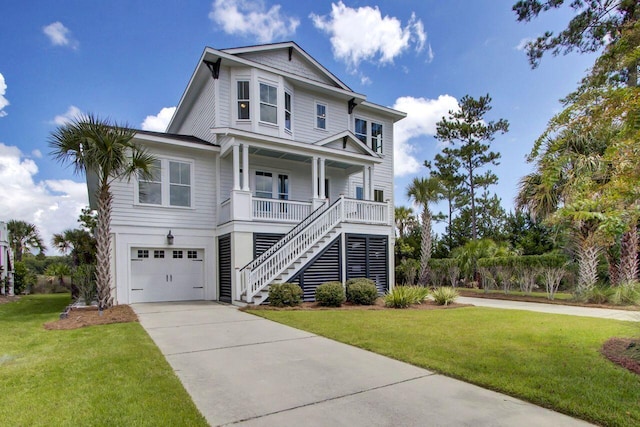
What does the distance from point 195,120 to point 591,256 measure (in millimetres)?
17725

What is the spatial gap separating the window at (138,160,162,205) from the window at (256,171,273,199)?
12.7 ft

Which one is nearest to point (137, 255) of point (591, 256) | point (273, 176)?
point (273, 176)

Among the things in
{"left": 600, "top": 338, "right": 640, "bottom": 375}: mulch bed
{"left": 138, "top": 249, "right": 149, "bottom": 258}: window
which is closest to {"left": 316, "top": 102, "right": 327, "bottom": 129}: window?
{"left": 138, "top": 249, "right": 149, "bottom": 258}: window

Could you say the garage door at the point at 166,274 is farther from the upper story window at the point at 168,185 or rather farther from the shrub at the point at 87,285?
the upper story window at the point at 168,185

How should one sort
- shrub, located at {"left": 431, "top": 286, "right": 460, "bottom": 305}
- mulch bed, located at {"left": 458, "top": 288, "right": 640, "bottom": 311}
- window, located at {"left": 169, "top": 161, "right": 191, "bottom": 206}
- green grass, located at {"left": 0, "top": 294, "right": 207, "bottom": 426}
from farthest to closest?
window, located at {"left": 169, "top": 161, "right": 191, "bottom": 206}
shrub, located at {"left": 431, "top": 286, "right": 460, "bottom": 305}
mulch bed, located at {"left": 458, "top": 288, "right": 640, "bottom": 311}
green grass, located at {"left": 0, "top": 294, "right": 207, "bottom": 426}

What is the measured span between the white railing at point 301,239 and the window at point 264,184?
2.74 meters

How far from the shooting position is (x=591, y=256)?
13.3 metres

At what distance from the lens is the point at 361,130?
747 inches

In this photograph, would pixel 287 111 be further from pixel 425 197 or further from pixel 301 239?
pixel 425 197

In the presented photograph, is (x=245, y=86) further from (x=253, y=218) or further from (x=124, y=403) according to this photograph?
(x=124, y=403)

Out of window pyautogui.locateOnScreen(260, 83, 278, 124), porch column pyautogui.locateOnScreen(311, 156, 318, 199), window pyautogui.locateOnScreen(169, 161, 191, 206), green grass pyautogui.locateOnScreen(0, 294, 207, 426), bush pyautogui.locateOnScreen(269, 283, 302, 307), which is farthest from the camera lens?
window pyautogui.locateOnScreen(260, 83, 278, 124)

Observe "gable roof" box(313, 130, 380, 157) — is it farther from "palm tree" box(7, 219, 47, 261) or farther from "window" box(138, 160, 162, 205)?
"palm tree" box(7, 219, 47, 261)

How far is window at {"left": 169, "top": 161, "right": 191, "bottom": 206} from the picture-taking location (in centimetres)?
1381

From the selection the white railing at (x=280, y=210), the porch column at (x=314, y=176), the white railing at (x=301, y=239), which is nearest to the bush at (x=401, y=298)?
the white railing at (x=301, y=239)
